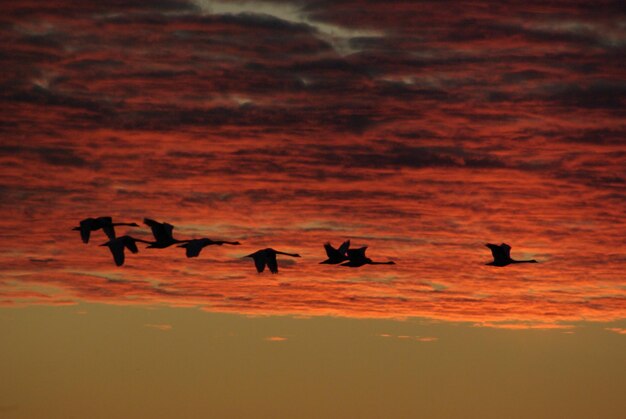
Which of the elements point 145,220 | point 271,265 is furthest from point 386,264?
point 145,220

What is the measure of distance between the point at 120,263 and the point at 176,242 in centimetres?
638

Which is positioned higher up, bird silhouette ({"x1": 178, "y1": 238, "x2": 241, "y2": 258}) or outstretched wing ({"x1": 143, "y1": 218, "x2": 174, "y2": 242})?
outstretched wing ({"x1": 143, "y1": 218, "x2": 174, "y2": 242})

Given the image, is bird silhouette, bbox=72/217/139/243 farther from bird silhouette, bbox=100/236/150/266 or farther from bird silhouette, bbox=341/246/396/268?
bird silhouette, bbox=341/246/396/268

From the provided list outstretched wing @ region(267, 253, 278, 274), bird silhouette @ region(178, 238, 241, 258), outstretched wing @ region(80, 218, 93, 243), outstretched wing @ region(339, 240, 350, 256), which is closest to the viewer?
bird silhouette @ region(178, 238, 241, 258)

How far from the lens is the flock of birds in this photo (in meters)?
68.3

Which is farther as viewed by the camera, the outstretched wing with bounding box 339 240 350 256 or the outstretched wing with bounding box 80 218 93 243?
the outstretched wing with bounding box 339 240 350 256

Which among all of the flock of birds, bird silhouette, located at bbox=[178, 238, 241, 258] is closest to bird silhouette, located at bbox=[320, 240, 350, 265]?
the flock of birds

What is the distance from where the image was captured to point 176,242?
72312 millimetres

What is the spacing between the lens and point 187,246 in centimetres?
6881

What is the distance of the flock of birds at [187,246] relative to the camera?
68.3 m

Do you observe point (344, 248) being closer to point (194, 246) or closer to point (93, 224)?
→ point (194, 246)

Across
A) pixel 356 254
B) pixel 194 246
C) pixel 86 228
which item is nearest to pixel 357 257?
pixel 356 254

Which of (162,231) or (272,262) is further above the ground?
(162,231)

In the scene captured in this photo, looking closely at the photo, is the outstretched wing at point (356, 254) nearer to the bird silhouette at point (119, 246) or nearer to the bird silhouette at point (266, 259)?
the bird silhouette at point (266, 259)
